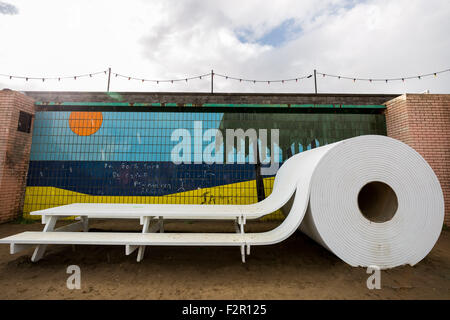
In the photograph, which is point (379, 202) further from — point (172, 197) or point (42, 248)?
point (42, 248)

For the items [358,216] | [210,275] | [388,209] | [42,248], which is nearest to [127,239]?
[210,275]

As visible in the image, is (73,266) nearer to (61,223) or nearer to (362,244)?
(61,223)

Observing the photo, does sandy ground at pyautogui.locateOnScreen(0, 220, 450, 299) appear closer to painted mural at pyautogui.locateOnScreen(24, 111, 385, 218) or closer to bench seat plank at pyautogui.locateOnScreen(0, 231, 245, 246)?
bench seat plank at pyautogui.locateOnScreen(0, 231, 245, 246)

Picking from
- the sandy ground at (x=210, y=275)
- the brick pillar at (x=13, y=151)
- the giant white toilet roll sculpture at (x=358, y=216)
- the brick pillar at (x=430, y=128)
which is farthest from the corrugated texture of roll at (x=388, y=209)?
the brick pillar at (x=13, y=151)

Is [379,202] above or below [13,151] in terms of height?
below

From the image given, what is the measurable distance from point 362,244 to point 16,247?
4.60 meters

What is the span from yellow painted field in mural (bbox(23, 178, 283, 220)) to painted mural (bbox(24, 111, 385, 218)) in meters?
0.03

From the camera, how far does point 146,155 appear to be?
5816 mm

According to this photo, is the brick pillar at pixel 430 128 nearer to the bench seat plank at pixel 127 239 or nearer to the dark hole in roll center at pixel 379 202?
the dark hole in roll center at pixel 379 202

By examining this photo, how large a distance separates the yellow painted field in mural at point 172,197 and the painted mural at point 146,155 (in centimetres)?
3

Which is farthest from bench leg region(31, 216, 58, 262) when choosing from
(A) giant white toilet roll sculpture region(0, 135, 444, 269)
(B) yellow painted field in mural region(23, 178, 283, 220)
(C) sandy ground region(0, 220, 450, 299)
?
(B) yellow painted field in mural region(23, 178, 283, 220)

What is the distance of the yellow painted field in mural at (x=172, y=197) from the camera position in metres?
5.59

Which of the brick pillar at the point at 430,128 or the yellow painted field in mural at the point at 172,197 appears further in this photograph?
the yellow painted field in mural at the point at 172,197

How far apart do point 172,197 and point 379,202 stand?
15.1ft
